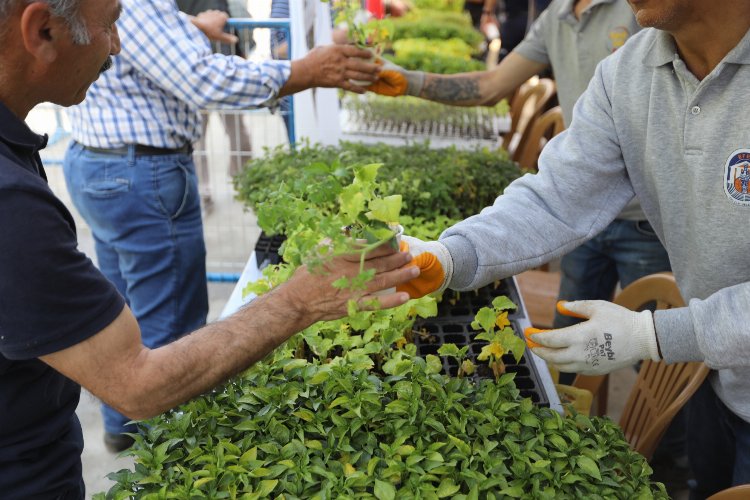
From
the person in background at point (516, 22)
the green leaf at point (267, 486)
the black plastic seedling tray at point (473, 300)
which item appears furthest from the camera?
the person in background at point (516, 22)

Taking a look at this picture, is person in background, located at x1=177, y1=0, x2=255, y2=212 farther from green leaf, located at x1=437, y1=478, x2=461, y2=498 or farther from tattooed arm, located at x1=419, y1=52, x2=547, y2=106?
green leaf, located at x1=437, y1=478, x2=461, y2=498

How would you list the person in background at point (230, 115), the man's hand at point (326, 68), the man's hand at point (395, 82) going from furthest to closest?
the person in background at point (230, 115) < the man's hand at point (395, 82) < the man's hand at point (326, 68)

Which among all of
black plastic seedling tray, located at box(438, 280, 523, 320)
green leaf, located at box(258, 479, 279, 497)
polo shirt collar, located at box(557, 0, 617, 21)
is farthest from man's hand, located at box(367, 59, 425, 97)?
green leaf, located at box(258, 479, 279, 497)

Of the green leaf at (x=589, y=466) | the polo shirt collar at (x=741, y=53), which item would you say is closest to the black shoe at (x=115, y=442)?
the green leaf at (x=589, y=466)

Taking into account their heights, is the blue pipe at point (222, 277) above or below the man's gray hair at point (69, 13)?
below

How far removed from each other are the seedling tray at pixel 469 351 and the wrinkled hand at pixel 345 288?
42cm

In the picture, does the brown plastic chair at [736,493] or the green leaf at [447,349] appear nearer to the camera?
the brown plastic chair at [736,493]

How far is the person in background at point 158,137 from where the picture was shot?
7.70 ft

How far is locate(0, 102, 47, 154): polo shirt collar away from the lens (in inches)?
45.3

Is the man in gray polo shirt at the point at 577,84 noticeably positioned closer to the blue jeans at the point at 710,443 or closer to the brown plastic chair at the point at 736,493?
the blue jeans at the point at 710,443

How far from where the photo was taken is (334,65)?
2.61 m

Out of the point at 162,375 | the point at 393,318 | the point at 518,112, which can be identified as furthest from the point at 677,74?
the point at 518,112

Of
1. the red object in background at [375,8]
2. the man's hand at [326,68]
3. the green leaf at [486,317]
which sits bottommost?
the green leaf at [486,317]

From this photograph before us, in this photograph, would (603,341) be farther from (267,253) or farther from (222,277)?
(222,277)
